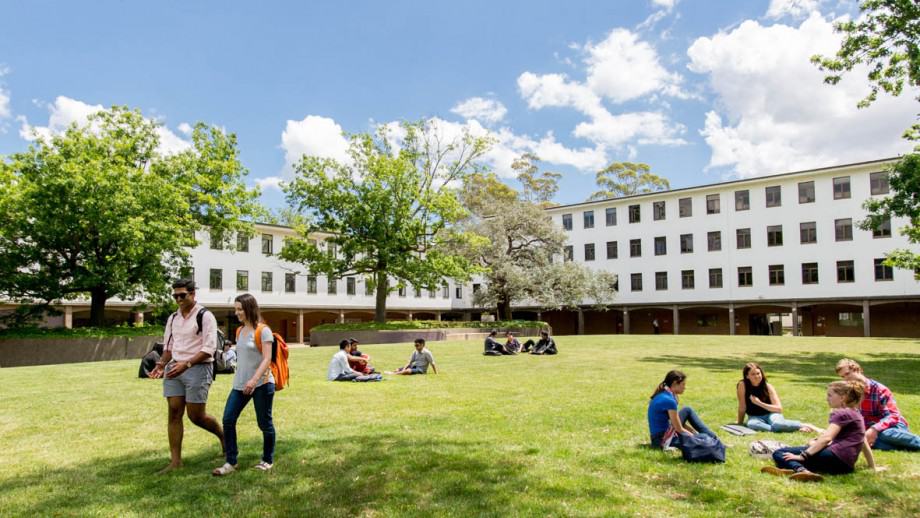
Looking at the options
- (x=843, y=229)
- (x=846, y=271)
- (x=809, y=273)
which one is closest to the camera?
(x=846, y=271)

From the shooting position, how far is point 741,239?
47812 millimetres

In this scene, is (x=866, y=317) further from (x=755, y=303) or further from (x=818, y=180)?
(x=818, y=180)

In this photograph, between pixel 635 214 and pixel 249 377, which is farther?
pixel 635 214

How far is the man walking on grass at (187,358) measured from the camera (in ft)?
20.6

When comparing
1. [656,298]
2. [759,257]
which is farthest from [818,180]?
[656,298]

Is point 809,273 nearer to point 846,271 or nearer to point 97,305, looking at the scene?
point 846,271

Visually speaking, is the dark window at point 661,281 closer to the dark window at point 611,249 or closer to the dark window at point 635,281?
the dark window at point 635,281

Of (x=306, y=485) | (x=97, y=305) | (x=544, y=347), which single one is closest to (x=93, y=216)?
(x=97, y=305)

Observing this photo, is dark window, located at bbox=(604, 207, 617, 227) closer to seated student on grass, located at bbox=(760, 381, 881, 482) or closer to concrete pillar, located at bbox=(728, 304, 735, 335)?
concrete pillar, located at bbox=(728, 304, 735, 335)

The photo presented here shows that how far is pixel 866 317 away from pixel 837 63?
28609 millimetres

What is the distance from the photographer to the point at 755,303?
46.7 metres

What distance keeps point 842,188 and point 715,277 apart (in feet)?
34.9

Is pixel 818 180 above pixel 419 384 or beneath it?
above

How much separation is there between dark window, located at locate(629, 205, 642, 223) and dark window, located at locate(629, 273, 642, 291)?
4616mm
